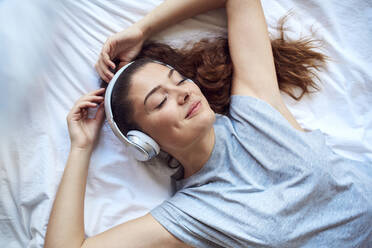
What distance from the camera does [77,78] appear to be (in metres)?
1.15

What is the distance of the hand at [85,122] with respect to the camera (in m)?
1.06

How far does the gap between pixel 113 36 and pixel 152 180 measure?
0.54 metres

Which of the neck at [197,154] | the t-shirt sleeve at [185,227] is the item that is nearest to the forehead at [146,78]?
the neck at [197,154]

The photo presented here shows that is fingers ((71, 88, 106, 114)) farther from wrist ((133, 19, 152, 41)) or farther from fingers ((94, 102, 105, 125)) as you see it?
wrist ((133, 19, 152, 41))

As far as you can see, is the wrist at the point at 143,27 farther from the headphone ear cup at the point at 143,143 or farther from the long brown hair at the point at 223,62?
the headphone ear cup at the point at 143,143

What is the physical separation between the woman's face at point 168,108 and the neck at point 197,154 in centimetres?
7

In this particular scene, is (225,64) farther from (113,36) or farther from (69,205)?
(69,205)

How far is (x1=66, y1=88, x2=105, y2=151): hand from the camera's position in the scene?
1.06 m

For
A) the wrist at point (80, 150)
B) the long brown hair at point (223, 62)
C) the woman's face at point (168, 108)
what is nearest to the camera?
the woman's face at point (168, 108)

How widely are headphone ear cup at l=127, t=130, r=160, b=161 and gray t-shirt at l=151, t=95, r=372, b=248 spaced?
195 mm

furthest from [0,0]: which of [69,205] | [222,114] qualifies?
[222,114]

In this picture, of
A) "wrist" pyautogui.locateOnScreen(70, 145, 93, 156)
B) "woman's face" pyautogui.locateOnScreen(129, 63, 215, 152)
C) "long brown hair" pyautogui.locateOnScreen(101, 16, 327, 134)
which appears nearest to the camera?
A: "woman's face" pyautogui.locateOnScreen(129, 63, 215, 152)

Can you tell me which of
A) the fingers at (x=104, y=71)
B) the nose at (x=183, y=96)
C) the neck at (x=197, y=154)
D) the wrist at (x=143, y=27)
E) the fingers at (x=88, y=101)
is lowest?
the neck at (x=197, y=154)

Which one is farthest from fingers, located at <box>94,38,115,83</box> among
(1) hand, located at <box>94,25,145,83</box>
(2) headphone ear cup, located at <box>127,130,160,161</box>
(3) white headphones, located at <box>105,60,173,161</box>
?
(2) headphone ear cup, located at <box>127,130,160,161</box>
